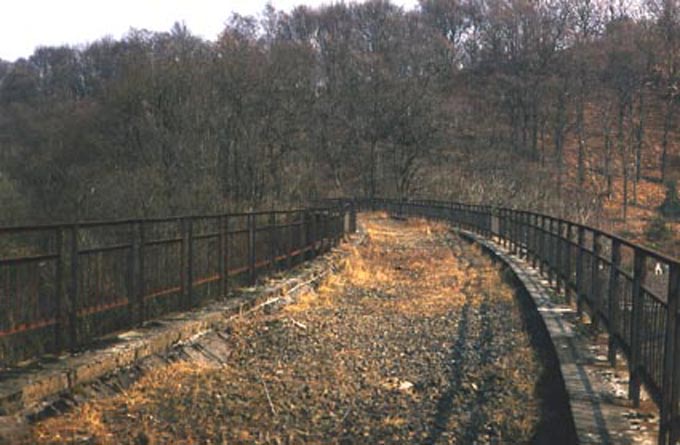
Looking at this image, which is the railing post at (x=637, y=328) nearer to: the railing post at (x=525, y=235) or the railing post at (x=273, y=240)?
the railing post at (x=273, y=240)

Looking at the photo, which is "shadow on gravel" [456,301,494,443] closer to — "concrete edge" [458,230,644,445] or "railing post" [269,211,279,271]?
"concrete edge" [458,230,644,445]

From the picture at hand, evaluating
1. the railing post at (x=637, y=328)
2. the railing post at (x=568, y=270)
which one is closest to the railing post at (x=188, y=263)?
the railing post at (x=568, y=270)

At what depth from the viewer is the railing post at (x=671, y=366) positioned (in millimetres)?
4453

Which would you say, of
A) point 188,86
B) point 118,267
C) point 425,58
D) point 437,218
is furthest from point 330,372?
point 425,58

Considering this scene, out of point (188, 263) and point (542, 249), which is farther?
point (542, 249)

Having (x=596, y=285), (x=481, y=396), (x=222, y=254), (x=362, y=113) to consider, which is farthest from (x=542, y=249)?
(x=362, y=113)

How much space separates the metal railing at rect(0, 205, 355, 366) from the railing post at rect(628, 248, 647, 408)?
198 inches

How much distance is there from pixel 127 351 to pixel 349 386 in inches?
89.8

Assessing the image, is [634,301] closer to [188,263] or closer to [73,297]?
[73,297]

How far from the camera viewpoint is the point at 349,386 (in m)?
7.58

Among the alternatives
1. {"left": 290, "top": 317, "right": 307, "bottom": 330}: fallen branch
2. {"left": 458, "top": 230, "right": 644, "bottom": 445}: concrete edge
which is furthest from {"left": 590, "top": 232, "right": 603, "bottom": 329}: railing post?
{"left": 290, "top": 317, "right": 307, "bottom": 330}: fallen branch

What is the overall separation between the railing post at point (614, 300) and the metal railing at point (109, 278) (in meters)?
5.09

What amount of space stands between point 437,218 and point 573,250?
29791 millimetres

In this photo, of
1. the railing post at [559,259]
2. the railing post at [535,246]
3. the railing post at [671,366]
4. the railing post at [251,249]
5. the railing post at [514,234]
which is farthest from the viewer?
the railing post at [514,234]
